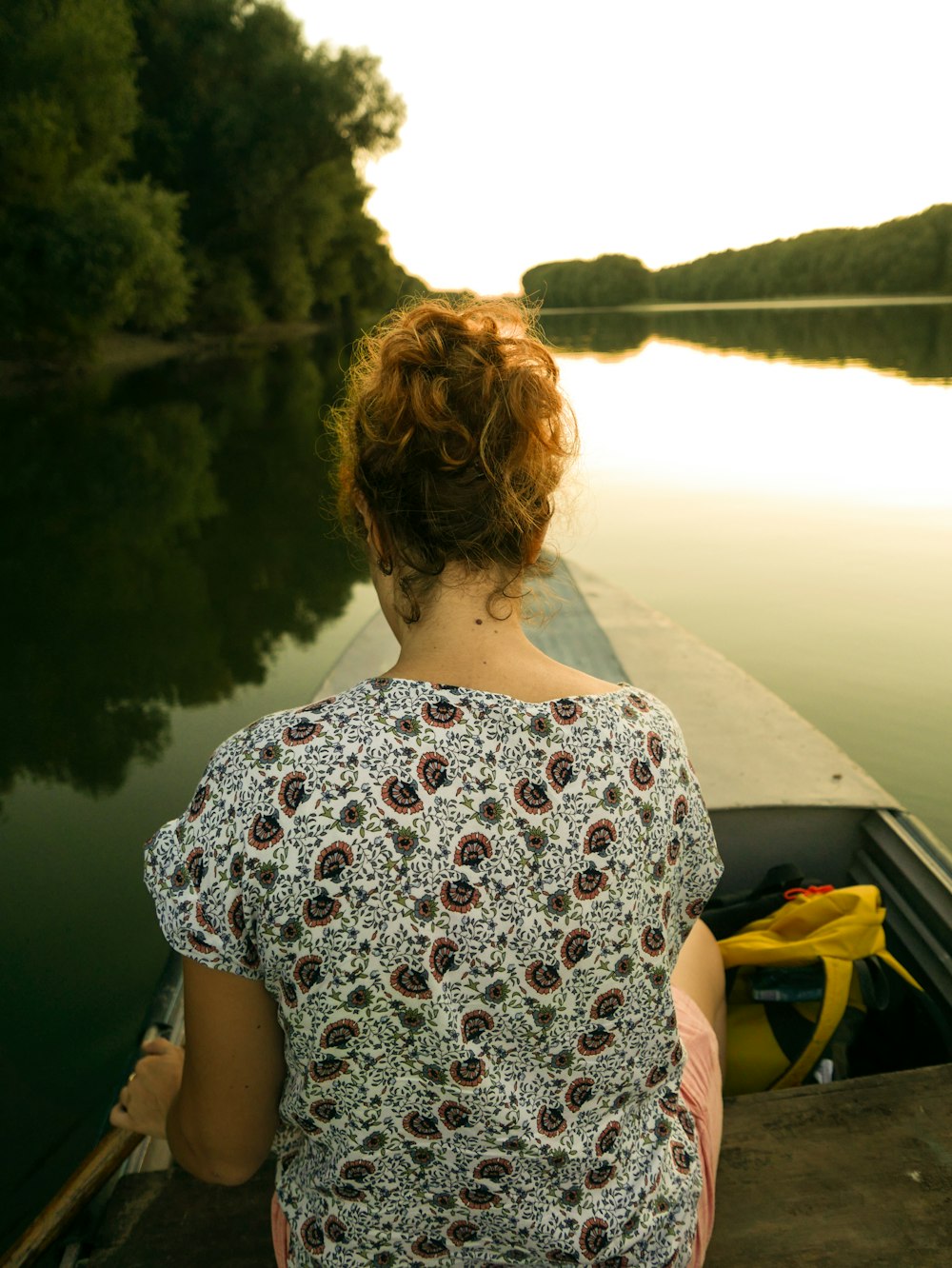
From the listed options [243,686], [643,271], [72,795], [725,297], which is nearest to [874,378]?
[243,686]

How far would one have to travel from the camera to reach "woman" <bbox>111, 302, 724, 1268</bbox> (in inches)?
31.6

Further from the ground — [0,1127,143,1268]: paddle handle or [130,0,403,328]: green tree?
[130,0,403,328]: green tree

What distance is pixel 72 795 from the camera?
14.6 feet

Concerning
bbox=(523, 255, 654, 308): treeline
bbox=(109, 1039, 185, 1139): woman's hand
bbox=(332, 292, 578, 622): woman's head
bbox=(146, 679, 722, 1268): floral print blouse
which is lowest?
bbox=(523, 255, 654, 308): treeline

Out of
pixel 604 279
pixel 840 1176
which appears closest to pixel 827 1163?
pixel 840 1176

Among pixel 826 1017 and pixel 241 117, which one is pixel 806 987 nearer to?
pixel 826 1017

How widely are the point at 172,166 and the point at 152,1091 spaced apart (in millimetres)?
28155

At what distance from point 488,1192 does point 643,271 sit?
103744mm

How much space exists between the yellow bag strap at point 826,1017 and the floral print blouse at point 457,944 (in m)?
0.77

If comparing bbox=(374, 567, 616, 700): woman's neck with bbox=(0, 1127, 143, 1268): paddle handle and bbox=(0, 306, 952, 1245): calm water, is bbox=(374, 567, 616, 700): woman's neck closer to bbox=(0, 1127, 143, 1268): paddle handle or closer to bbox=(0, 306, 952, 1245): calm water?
bbox=(0, 306, 952, 1245): calm water

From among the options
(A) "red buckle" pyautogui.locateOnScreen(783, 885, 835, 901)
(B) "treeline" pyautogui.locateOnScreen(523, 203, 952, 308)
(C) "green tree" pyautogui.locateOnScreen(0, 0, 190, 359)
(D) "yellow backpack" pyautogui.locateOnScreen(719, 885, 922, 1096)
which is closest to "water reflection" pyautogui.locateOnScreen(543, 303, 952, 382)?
(B) "treeline" pyautogui.locateOnScreen(523, 203, 952, 308)

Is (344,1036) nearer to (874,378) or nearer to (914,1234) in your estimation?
(914,1234)

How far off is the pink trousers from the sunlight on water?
933cm

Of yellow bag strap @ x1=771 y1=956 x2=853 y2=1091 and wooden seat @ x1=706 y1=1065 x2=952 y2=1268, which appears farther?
yellow bag strap @ x1=771 y1=956 x2=853 y2=1091
